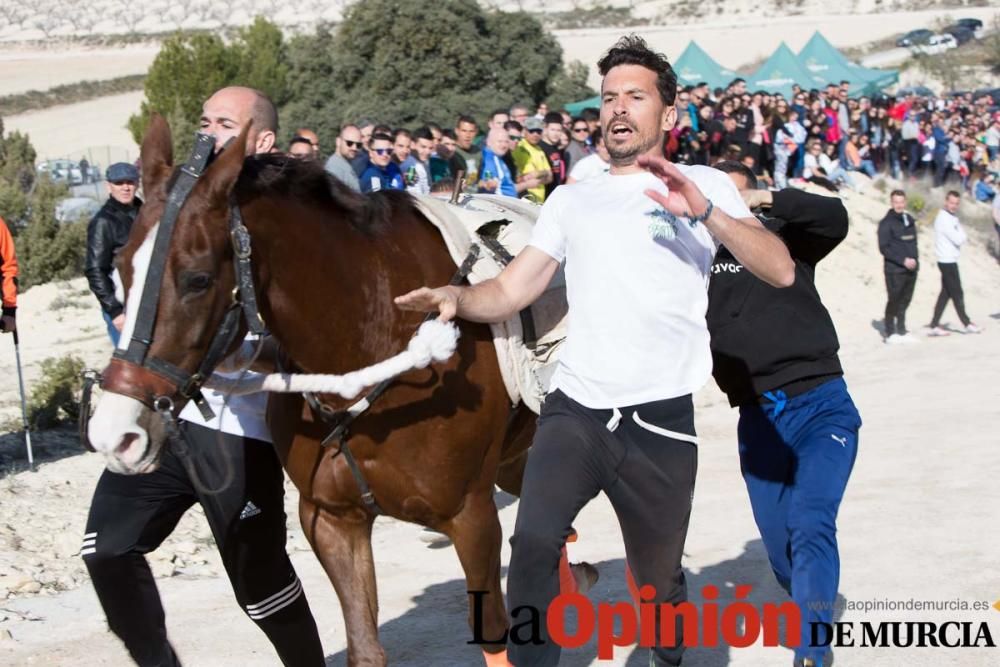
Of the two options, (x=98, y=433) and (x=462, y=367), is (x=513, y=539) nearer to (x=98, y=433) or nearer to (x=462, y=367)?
(x=462, y=367)

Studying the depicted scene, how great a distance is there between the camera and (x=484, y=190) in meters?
11.2

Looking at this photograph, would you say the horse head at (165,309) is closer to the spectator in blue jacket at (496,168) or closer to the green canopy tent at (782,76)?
the spectator in blue jacket at (496,168)

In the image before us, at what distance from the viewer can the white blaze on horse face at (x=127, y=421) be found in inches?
142

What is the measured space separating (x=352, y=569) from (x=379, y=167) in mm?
6143

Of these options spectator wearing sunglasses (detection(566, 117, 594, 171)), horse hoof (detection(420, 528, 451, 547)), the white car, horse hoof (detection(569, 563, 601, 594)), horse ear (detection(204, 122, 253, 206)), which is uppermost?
horse ear (detection(204, 122, 253, 206))

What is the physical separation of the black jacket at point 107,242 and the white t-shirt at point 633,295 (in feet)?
11.2

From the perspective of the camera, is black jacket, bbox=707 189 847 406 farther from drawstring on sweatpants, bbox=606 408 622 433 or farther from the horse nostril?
the horse nostril

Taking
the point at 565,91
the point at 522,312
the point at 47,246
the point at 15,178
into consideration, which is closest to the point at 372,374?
the point at 522,312

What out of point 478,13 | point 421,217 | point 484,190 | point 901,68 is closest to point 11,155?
point 478,13

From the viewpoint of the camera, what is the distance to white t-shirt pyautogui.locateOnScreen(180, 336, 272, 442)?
4.67 metres

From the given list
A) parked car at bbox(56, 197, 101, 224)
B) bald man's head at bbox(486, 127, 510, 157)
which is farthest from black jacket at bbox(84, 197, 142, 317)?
parked car at bbox(56, 197, 101, 224)

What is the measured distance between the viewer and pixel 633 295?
13.3 feet

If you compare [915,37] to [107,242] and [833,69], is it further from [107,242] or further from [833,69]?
[107,242]

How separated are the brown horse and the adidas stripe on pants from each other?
0.60 ft
